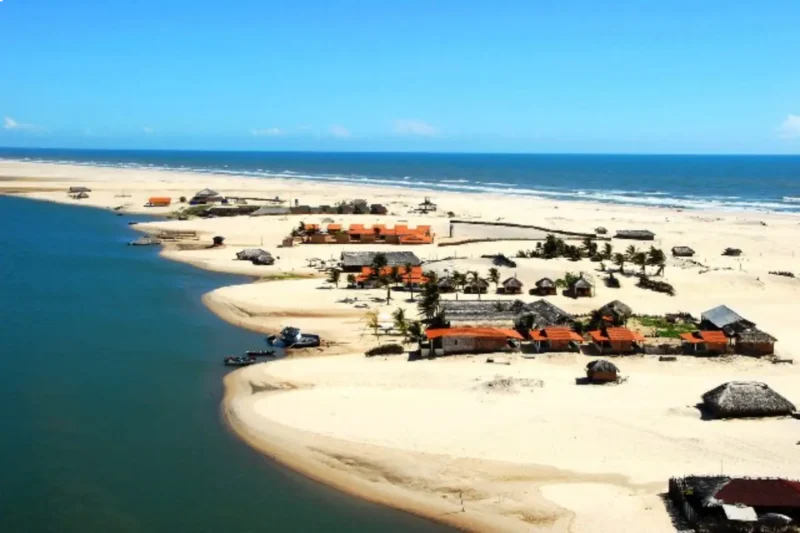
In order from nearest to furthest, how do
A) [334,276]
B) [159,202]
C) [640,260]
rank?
1. [334,276]
2. [640,260]
3. [159,202]

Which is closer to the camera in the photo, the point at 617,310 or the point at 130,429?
the point at 130,429

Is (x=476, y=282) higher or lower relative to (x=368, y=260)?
lower

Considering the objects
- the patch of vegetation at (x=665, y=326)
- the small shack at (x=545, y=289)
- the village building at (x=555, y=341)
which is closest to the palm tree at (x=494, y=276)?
the small shack at (x=545, y=289)

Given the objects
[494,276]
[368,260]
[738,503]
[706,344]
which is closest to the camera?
[738,503]

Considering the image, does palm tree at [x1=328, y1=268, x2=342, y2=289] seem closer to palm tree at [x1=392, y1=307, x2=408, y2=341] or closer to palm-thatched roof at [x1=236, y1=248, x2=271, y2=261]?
palm-thatched roof at [x1=236, y1=248, x2=271, y2=261]

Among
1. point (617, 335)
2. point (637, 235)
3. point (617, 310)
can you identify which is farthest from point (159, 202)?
point (617, 335)

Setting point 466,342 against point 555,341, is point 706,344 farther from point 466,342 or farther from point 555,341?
point 466,342
